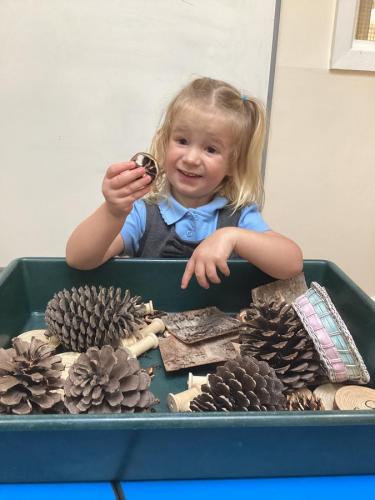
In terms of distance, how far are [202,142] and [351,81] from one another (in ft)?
2.06

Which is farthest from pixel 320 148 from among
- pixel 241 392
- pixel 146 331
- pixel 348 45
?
pixel 241 392

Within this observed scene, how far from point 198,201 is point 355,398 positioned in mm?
417

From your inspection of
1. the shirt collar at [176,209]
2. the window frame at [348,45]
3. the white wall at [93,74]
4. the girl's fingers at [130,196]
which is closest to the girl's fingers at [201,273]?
the girl's fingers at [130,196]

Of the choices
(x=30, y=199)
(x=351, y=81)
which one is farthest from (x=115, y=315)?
(x=351, y=81)

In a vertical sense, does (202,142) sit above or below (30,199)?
above

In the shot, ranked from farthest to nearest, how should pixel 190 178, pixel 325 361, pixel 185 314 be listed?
1. pixel 190 178
2. pixel 185 314
3. pixel 325 361

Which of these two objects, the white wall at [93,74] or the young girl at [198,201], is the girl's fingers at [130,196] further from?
the white wall at [93,74]

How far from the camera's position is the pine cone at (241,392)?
1.16 feet

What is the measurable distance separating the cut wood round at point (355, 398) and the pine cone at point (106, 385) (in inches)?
6.5

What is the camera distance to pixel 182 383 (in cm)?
47

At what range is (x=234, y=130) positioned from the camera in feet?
2.23

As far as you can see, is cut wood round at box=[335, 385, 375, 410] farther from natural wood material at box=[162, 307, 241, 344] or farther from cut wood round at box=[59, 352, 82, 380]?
cut wood round at box=[59, 352, 82, 380]

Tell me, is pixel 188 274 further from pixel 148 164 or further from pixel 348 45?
pixel 348 45

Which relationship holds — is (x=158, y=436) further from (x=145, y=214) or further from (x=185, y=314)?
(x=145, y=214)
